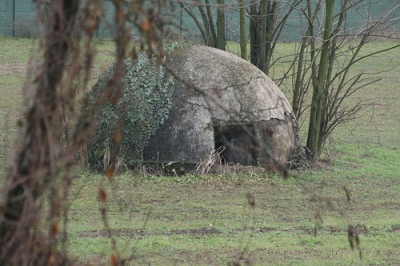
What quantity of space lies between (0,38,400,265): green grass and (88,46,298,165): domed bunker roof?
17.1 inches

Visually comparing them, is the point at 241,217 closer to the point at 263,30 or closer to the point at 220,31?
the point at 263,30

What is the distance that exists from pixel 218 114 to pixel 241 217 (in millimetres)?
2415

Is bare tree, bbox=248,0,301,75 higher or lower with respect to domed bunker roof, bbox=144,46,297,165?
higher

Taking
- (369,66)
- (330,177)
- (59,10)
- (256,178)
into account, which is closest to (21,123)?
(59,10)

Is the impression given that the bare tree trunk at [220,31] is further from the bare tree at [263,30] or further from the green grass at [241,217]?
the green grass at [241,217]

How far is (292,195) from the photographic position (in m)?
10.6

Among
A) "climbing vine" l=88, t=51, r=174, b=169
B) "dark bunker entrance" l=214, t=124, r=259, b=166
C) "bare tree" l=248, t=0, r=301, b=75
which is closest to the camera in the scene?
"climbing vine" l=88, t=51, r=174, b=169

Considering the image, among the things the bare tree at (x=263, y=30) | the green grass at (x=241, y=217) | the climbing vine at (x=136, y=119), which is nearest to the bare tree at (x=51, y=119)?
the green grass at (x=241, y=217)

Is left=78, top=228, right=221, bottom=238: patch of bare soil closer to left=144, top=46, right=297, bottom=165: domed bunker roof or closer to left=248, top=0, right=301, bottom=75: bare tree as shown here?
left=144, top=46, right=297, bottom=165: domed bunker roof

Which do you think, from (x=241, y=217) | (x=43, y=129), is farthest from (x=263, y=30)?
(x=43, y=129)

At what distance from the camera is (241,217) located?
927cm

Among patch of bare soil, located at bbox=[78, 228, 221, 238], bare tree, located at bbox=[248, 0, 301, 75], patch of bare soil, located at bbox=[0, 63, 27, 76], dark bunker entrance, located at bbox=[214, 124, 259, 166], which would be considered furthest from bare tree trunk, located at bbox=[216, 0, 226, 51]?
patch of bare soil, located at bbox=[0, 63, 27, 76]

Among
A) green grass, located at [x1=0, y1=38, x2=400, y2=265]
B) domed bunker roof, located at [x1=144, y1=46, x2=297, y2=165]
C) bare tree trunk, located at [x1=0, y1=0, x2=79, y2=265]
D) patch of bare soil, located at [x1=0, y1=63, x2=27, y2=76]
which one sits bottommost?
green grass, located at [x1=0, y1=38, x2=400, y2=265]

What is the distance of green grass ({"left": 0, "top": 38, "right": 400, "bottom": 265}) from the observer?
Result: 24.8 ft
